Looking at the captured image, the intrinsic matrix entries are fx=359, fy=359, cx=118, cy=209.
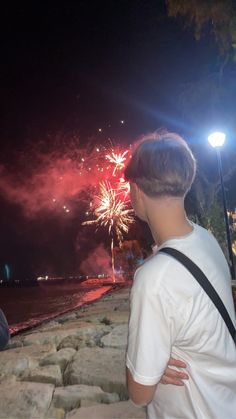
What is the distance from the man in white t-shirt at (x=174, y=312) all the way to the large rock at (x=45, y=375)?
8.16 feet

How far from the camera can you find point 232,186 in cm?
2114

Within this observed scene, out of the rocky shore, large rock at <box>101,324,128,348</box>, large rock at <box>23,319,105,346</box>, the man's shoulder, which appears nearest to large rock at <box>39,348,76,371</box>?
the rocky shore

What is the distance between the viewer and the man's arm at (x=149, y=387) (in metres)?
1.29

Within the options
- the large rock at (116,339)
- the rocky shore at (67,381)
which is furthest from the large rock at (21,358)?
the large rock at (116,339)

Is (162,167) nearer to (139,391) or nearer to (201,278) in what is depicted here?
(201,278)

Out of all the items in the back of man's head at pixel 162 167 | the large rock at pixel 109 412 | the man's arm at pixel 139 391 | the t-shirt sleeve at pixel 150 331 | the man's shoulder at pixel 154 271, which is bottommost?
the large rock at pixel 109 412

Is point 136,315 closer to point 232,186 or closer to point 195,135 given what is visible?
point 195,135

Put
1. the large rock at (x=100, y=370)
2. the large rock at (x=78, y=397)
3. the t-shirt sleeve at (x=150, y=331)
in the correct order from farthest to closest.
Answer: the large rock at (x=100, y=370) < the large rock at (x=78, y=397) < the t-shirt sleeve at (x=150, y=331)

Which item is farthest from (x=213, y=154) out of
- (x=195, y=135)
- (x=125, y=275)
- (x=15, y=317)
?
(x=125, y=275)

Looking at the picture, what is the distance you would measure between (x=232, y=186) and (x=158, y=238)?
20.8 meters

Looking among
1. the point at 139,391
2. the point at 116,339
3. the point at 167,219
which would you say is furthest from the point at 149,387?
the point at 116,339

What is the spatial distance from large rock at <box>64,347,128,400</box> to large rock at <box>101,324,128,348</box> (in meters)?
0.24

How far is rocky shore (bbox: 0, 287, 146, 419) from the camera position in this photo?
116 inches

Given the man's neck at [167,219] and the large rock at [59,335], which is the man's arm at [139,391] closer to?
the man's neck at [167,219]
